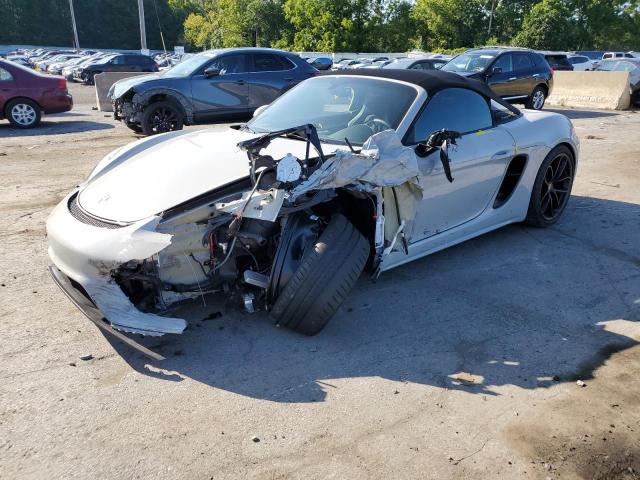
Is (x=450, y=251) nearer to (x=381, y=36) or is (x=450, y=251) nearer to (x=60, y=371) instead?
(x=60, y=371)

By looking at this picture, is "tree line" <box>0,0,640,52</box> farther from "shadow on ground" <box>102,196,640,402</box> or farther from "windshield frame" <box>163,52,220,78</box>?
"shadow on ground" <box>102,196,640,402</box>

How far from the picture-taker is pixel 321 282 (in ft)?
10.4

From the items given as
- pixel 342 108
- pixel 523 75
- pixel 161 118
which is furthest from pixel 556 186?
pixel 523 75

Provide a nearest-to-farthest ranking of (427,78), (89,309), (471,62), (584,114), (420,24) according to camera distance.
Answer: (89,309) → (427,78) → (471,62) → (584,114) → (420,24)

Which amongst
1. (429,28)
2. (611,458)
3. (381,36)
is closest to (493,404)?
(611,458)

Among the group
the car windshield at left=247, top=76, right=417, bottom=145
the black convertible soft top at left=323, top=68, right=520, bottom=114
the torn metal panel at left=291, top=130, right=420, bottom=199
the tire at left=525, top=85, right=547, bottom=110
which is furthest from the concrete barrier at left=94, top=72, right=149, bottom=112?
the torn metal panel at left=291, top=130, right=420, bottom=199

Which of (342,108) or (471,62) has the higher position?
(342,108)

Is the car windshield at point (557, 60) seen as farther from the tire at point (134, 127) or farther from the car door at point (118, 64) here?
the car door at point (118, 64)

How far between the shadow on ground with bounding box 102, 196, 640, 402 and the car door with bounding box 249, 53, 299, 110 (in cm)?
732

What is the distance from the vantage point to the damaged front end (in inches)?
117

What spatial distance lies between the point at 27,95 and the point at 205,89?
4.25 metres

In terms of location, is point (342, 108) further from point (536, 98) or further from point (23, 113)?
point (536, 98)

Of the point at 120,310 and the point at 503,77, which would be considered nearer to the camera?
the point at 120,310

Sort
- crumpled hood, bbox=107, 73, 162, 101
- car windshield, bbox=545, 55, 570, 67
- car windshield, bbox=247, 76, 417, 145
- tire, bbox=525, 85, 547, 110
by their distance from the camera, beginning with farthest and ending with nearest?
car windshield, bbox=545, 55, 570, 67 → tire, bbox=525, 85, 547, 110 → crumpled hood, bbox=107, 73, 162, 101 → car windshield, bbox=247, 76, 417, 145
